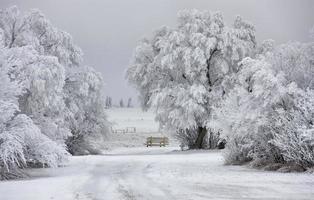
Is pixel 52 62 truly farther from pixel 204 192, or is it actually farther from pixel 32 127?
pixel 204 192

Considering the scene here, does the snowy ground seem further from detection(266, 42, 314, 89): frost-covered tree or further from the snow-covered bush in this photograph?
detection(266, 42, 314, 89): frost-covered tree

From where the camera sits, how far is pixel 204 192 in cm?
1201

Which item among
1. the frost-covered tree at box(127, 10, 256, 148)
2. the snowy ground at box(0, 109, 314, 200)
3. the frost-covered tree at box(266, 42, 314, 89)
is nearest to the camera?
the snowy ground at box(0, 109, 314, 200)

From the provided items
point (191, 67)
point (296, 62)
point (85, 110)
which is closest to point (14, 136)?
point (296, 62)

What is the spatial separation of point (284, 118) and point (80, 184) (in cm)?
739

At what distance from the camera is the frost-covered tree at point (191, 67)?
35.2 metres

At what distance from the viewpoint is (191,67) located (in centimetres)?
3612

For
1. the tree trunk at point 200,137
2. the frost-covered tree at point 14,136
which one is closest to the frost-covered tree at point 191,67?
the tree trunk at point 200,137

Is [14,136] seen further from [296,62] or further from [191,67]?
[191,67]

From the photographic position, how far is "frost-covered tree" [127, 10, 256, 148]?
116 feet

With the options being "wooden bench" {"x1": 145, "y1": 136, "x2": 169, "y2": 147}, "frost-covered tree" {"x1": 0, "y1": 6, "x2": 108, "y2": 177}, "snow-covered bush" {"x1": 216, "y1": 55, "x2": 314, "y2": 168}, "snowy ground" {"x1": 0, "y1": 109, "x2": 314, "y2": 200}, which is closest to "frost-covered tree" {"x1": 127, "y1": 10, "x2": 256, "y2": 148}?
"frost-covered tree" {"x1": 0, "y1": 6, "x2": 108, "y2": 177}

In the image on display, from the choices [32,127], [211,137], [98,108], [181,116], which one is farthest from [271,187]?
[98,108]

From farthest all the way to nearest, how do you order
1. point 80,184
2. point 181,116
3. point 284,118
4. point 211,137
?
point 211,137 → point 181,116 → point 284,118 → point 80,184

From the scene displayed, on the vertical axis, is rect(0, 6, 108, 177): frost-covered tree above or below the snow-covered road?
above
